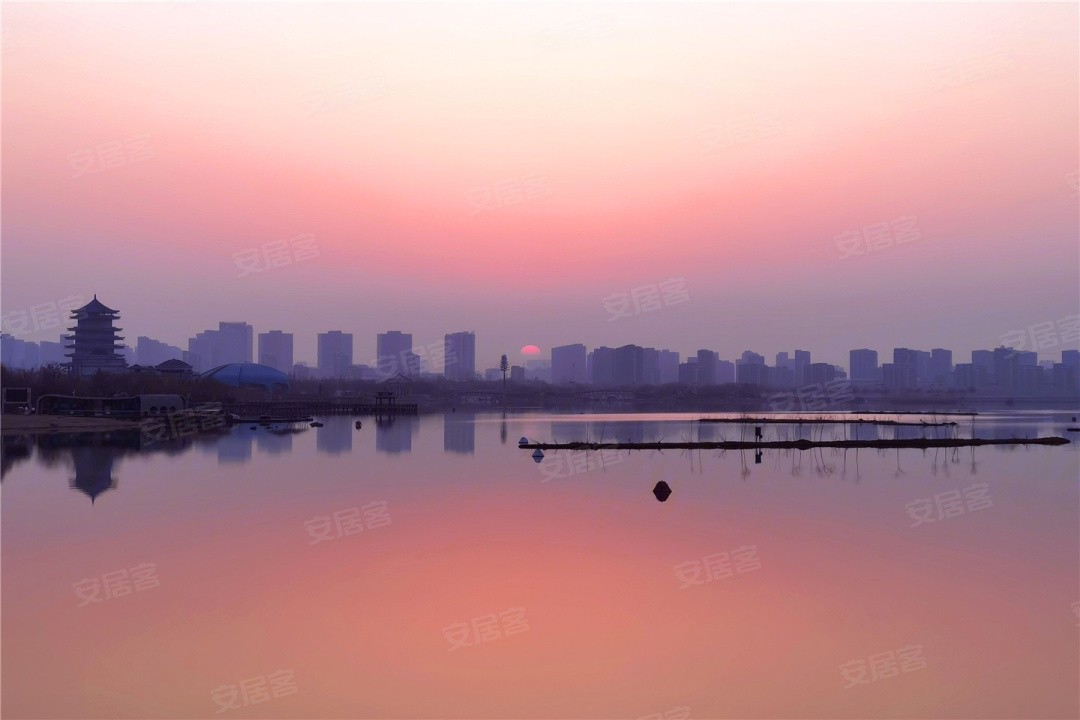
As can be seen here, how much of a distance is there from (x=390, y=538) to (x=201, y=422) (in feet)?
184

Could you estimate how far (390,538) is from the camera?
23062 mm

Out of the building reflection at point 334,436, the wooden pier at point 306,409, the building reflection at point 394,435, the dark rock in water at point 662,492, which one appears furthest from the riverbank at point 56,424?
the dark rock in water at point 662,492

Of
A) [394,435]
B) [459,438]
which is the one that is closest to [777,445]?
[459,438]

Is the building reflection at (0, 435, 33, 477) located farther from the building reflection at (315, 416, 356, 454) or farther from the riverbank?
the building reflection at (315, 416, 356, 454)

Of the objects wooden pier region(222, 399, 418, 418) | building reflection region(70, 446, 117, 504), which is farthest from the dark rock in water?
wooden pier region(222, 399, 418, 418)

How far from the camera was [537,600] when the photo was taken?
16359 mm

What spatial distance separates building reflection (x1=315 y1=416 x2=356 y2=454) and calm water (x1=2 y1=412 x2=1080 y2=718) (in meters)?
19.4

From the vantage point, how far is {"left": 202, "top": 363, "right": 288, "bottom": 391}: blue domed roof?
12812 centimetres

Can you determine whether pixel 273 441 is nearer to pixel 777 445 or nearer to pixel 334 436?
pixel 334 436

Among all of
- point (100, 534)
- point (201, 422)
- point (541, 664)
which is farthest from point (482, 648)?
point (201, 422)

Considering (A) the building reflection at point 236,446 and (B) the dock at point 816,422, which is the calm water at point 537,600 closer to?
(A) the building reflection at point 236,446

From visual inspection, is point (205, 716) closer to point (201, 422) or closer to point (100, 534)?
point (100, 534)

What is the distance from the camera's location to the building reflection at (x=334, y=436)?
53.8 meters

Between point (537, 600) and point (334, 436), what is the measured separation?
5037 centimetres
